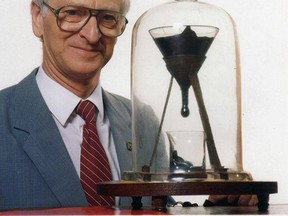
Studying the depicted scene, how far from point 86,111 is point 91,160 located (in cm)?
14

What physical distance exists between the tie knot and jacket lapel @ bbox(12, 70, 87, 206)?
0.09 m

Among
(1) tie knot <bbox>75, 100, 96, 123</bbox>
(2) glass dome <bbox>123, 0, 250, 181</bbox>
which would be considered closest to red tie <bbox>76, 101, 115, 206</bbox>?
(1) tie knot <bbox>75, 100, 96, 123</bbox>

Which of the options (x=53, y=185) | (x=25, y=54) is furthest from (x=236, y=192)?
(x=25, y=54)

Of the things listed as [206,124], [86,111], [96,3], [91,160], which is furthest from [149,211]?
[96,3]

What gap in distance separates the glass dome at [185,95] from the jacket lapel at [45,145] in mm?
168

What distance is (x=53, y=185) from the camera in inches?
61.9

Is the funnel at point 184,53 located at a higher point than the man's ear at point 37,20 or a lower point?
lower

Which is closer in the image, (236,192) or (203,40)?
(236,192)

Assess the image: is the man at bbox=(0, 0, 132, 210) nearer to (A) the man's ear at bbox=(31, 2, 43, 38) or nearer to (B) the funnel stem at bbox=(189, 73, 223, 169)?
(A) the man's ear at bbox=(31, 2, 43, 38)

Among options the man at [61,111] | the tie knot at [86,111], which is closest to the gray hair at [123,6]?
the man at [61,111]

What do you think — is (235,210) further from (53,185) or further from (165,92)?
(53,185)

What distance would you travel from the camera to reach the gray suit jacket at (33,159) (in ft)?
5.16

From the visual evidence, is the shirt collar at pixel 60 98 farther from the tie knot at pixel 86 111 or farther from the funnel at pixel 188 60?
the funnel at pixel 188 60

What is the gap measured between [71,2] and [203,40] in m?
Result: 0.42
